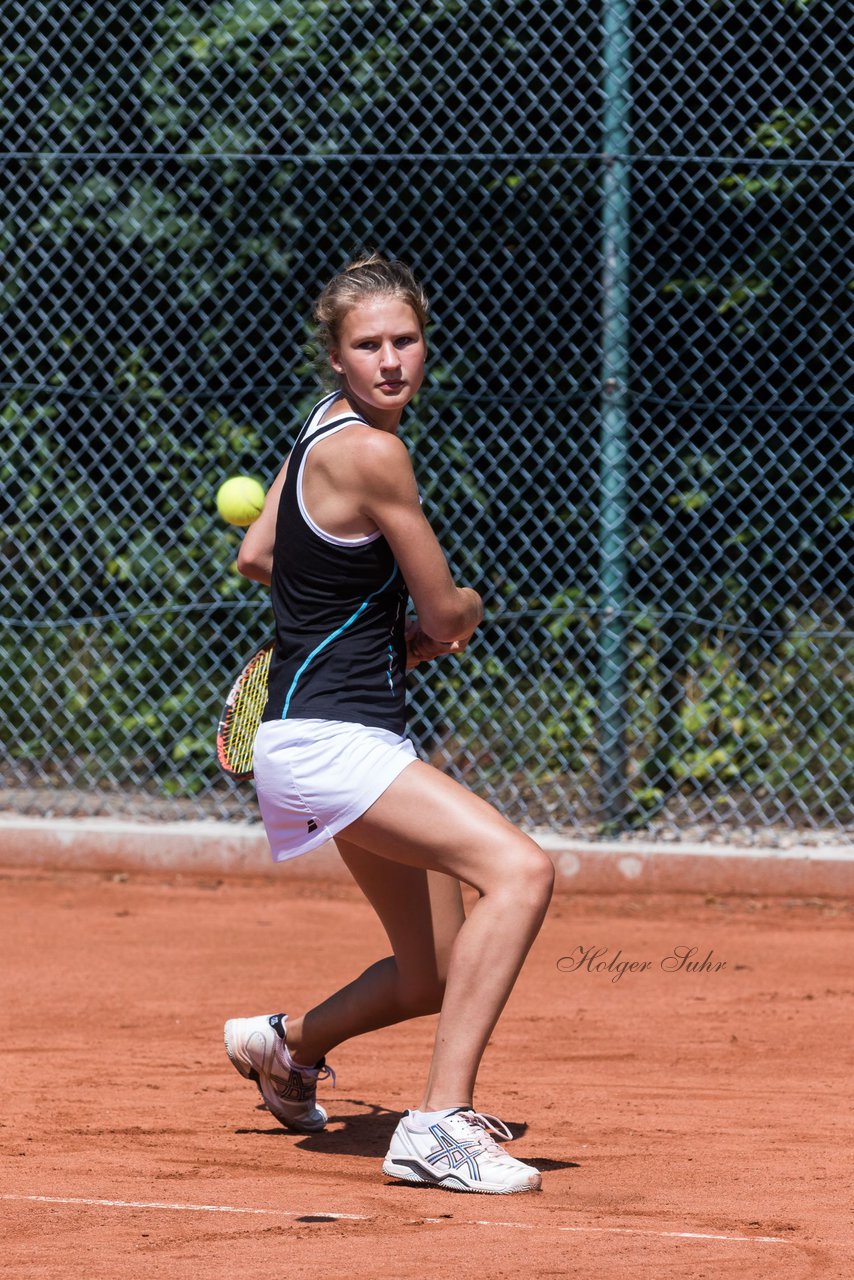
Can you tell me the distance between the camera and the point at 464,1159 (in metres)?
3.12

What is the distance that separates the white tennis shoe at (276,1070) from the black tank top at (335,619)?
0.77 m

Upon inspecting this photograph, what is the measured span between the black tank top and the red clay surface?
92 centimetres

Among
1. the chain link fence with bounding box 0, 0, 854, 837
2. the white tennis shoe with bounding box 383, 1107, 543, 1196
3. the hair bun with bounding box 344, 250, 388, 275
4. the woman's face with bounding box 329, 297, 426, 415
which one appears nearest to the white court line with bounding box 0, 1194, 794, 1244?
the white tennis shoe with bounding box 383, 1107, 543, 1196

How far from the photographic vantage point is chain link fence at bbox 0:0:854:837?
20.4 feet

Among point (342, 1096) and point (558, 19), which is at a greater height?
point (558, 19)

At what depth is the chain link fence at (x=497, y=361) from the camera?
6215 mm

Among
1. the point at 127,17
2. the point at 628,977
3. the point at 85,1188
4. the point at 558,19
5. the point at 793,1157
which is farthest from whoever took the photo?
the point at 127,17

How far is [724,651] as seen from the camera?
6.48 metres

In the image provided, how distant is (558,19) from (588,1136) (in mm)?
4293

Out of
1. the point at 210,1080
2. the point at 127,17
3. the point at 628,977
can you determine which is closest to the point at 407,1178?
the point at 210,1080

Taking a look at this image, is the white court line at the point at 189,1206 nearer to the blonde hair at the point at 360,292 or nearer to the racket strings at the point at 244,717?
the racket strings at the point at 244,717

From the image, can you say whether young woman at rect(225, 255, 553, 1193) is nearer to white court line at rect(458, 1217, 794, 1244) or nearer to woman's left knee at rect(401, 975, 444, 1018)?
woman's left knee at rect(401, 975, 444, 1018)

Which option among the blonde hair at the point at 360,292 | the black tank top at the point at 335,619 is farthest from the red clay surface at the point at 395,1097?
the blonde hair at the point at 360,292

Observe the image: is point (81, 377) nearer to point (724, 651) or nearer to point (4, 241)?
point (4, 241)
